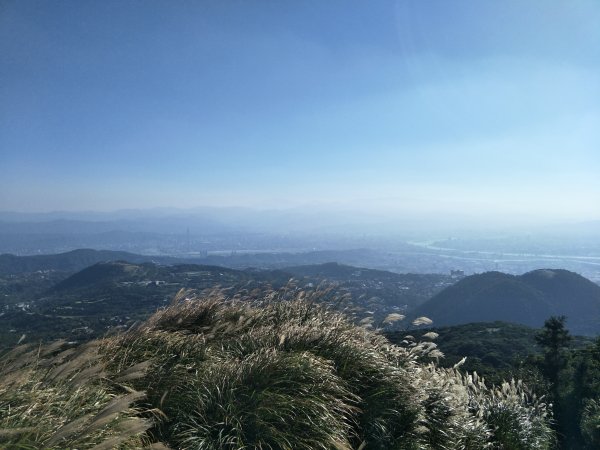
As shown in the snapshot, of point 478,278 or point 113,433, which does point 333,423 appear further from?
point 478,278

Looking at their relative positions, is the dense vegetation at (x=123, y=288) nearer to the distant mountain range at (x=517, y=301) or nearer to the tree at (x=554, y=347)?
the distant mountain range at (x=517, y=301)

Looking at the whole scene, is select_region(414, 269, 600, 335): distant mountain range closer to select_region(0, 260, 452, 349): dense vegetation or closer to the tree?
select_region(0, 260, 452, 349): dense vegetation

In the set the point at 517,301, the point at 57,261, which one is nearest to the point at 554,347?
the point at 517,301

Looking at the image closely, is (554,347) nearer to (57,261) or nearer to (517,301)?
(517,301)

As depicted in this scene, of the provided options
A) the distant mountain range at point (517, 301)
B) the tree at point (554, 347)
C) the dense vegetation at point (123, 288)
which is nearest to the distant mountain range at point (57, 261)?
the dense vegetation at point (123, 288)

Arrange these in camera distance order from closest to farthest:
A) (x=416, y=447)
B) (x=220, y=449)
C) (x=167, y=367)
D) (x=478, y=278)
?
(x=220, y=449), (x=416, y=447), (x=167, y=367), (x=478, y=278)

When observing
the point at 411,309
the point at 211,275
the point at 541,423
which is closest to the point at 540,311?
the point at 411,309
